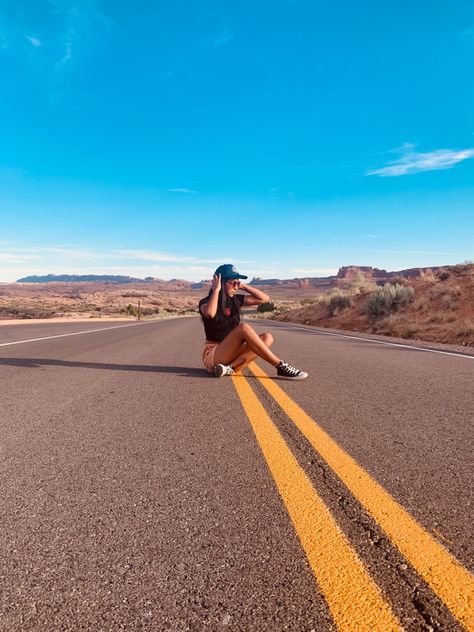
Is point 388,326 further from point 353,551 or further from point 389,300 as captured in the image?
point 353,551

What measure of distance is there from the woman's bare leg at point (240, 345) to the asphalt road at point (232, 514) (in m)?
1.26

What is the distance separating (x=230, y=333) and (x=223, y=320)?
0.26 metres

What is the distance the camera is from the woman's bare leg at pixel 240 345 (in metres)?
5.57

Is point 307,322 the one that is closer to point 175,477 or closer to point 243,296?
point 243,296

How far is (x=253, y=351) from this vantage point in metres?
5.75

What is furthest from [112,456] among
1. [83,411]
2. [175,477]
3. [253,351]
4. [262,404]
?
[253,351]

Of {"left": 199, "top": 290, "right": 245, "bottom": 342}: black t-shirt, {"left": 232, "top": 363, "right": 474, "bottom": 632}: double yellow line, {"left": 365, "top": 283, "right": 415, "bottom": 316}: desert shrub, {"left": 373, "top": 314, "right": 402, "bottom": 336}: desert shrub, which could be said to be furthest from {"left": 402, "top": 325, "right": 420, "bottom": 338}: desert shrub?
{"left": 232, "top": 363, "right": 474, "bottom": 632}: double yellow line

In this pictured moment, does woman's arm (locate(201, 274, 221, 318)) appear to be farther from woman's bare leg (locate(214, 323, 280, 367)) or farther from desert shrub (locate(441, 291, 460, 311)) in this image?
desert shrub (locate(441, 291, 460, 311))

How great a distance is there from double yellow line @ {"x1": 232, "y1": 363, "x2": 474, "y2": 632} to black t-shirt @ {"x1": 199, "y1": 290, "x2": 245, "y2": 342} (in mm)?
3102

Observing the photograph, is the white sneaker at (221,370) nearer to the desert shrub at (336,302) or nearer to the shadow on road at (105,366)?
the shadow on road at (105,366)

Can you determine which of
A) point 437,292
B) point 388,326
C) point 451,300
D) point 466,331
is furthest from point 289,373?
point 437,292

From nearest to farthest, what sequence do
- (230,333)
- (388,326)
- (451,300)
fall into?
(230,333), (388,326), (451,300)

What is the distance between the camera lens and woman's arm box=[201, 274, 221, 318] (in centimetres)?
539

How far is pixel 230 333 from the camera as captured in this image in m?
5.68
